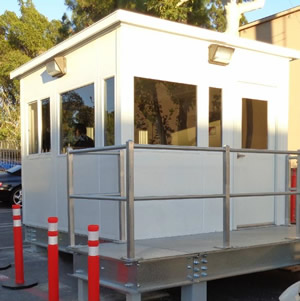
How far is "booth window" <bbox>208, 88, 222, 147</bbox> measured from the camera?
5.83 m

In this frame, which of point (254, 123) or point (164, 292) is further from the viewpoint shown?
point (254, 123)

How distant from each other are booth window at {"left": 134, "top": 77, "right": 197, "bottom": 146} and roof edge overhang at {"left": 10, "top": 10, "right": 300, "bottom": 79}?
0.63 m

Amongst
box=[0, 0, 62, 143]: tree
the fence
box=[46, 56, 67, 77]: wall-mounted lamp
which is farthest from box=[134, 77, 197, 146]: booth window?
box=[0, 0, 62, 143]: tree

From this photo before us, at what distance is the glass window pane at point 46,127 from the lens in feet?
22.1

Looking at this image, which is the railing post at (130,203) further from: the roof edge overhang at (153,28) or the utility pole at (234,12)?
the utility pole at (234,12)

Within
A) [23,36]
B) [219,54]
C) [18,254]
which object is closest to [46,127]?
[18,254]

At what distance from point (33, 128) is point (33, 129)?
0.02m

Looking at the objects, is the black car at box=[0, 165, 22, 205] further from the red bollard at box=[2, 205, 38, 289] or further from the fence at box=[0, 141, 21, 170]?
the red bollard at box=[2, 205, 38, 289]

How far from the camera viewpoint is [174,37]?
5.45 metres

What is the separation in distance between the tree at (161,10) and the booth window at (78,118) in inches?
198

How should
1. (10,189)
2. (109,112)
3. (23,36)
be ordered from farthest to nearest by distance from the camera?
(23,36) < (10,189) < (109,112)

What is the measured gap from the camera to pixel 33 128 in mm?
7316

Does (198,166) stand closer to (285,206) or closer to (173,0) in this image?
(285,206)

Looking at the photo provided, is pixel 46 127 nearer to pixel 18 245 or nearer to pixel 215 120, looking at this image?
pixel 18 245
